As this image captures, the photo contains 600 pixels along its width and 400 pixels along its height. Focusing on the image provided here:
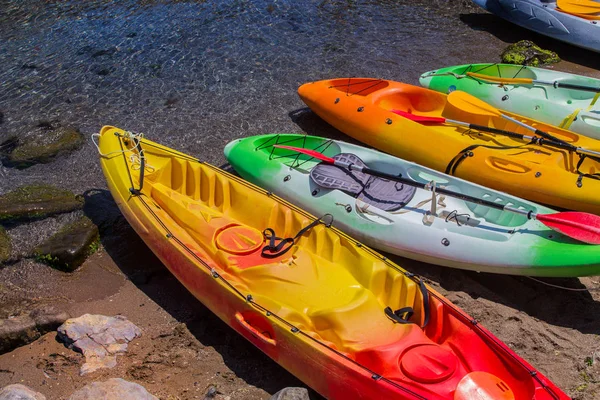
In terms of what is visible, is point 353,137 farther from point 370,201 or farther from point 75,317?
point 75,317

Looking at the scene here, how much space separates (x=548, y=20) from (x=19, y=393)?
10.2 m

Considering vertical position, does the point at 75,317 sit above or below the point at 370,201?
below

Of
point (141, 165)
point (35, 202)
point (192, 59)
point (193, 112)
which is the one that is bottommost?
point (35, 202)

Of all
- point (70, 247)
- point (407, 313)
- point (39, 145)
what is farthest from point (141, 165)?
point (407, 313)

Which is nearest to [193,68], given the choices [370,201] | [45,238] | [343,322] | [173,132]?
[173,132]

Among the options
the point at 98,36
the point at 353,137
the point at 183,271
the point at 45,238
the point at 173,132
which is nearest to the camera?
the point at 183,271

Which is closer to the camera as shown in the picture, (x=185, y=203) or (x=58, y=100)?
(x=185, y=203)

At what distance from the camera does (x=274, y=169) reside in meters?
6.43

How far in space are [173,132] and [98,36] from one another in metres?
3.77

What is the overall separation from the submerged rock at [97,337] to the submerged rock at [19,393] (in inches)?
16.2

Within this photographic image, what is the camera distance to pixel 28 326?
4.96 m

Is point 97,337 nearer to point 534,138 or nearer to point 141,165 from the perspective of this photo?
→ point 141,165

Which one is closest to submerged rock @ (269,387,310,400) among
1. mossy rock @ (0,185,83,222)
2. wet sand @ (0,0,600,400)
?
wet sand @ (0,0,600,400)

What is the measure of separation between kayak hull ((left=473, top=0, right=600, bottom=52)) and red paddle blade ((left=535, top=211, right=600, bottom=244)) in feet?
19.1
